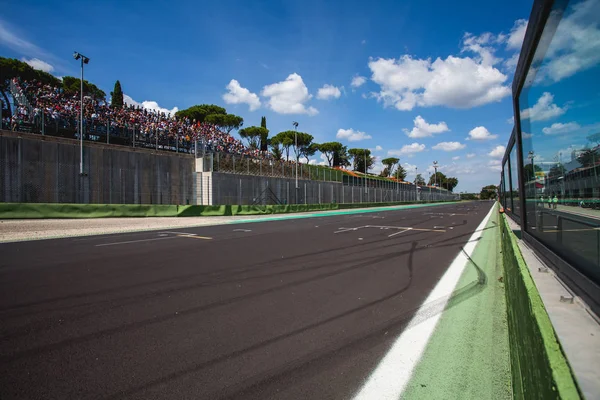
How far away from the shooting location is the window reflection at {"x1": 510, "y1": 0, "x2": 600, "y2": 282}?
1.89 m

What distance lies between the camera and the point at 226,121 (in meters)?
72.7

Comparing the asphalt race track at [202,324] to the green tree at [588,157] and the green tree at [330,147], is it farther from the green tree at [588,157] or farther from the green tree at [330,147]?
the green tree at [330,147]

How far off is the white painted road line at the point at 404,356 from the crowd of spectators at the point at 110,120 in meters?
26.2

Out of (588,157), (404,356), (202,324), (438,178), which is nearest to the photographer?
(588,157)

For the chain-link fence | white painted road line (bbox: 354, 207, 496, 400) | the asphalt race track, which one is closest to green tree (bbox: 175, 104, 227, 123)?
the chain-link fence

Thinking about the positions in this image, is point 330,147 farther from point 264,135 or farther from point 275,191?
point 275,191

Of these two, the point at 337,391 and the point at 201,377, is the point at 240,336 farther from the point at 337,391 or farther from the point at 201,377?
the point at 337,391

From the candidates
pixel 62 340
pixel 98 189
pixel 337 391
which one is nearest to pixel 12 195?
pixel 98 189

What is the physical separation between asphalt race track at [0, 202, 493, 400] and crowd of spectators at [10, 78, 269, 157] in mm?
19409

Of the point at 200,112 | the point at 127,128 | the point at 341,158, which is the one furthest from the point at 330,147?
the point at 127,128

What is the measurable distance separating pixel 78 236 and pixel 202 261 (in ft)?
27.8

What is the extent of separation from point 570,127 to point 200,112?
75.6 m

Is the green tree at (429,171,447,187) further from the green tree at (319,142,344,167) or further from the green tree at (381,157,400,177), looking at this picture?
the green tree at (319,142,344,167)

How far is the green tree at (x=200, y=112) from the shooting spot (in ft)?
230
